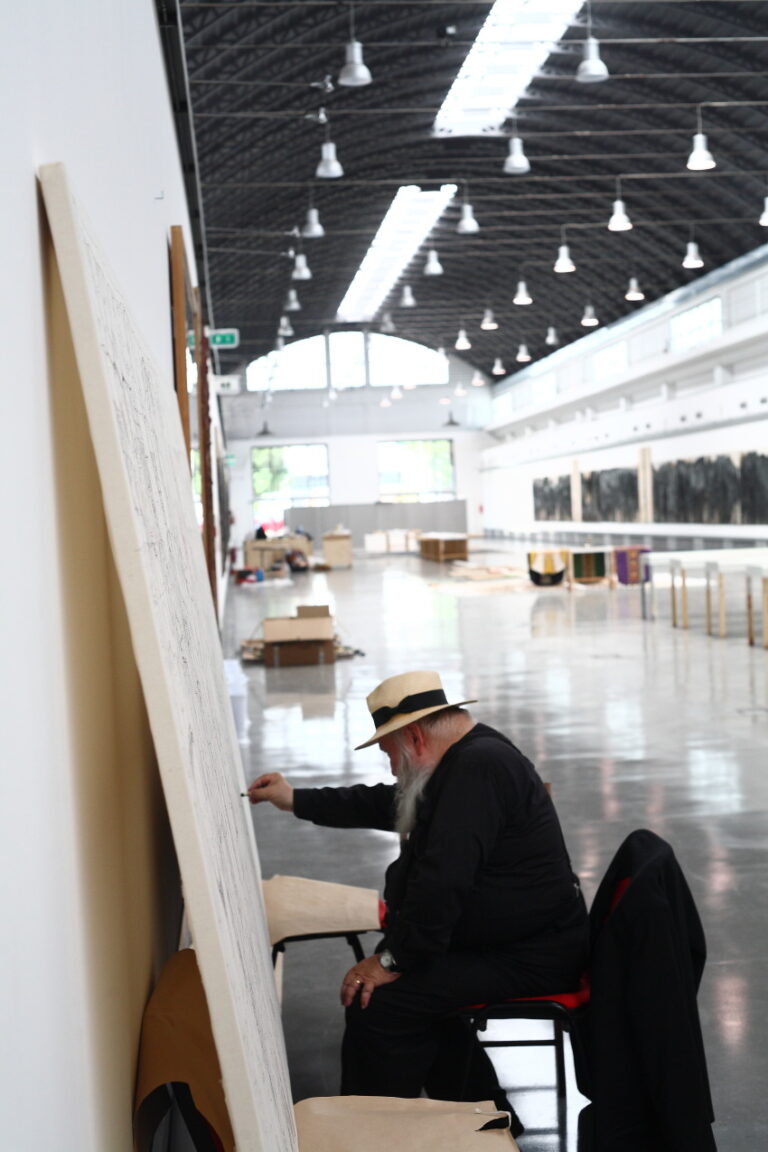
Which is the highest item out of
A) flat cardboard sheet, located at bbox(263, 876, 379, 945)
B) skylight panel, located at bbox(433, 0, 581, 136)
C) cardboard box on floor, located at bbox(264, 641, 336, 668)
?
skylight panel, located at bbox(433, 0, 581, 136)

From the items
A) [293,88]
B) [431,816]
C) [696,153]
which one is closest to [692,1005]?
[431,816]

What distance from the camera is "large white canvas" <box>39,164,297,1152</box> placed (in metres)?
1.46

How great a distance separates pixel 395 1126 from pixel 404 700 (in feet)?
3.26

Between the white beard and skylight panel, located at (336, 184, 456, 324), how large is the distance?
75.1ft

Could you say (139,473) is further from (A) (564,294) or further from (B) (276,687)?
(A) (564,294)

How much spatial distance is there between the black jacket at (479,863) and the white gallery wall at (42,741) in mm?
917

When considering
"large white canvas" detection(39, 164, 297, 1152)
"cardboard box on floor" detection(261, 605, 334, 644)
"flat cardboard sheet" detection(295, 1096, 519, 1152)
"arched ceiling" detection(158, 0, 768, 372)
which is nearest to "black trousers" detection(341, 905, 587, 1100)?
"flat cardboard sheet" detection(295, 1096, 519, 1152)

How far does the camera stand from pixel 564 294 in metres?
37.5

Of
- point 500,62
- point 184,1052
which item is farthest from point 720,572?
point 184,1052

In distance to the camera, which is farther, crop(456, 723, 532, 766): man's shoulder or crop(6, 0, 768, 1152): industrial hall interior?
crop(456, 723, 532, 766): man's shoulder

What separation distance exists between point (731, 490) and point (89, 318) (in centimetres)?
2658

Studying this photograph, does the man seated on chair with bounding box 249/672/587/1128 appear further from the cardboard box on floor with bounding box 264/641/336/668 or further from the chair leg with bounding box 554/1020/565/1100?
the cardboard box on floor with bounding box 264/641/336/668

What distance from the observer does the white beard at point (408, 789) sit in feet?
10.0

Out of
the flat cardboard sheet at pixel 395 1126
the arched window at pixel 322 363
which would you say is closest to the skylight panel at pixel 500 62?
the flat cardboard sheet at pixel 395 1126
